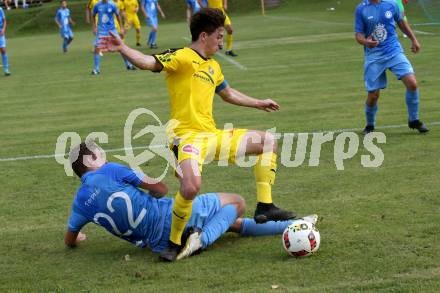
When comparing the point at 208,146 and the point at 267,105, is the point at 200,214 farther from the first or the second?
the point at 267,105

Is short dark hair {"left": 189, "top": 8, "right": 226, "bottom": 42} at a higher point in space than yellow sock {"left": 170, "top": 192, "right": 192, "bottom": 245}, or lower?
higher

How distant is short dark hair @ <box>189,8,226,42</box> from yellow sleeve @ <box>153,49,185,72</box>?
0.27 meters

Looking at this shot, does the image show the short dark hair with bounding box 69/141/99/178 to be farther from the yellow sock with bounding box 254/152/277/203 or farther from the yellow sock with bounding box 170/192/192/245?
the yellow sock with bounding box 254/152/277/203

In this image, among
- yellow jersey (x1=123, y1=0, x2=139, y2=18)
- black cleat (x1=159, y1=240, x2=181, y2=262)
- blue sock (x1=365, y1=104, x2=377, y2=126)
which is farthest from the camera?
yellow jersey (x1=123, y1=0, x2=139, y2=18)

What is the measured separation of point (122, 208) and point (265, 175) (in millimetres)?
1236

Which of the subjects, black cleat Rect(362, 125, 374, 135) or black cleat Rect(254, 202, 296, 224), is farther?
black cleat Rect(362, 125, 374, 135)

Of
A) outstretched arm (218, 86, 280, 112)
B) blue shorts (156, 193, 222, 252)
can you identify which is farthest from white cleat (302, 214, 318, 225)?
outstretched arm (218, 86, 280, 112)

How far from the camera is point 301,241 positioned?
17.9ft

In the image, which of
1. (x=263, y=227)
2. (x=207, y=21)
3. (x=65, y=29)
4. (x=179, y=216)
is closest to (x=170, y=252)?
(x=179, y=216)

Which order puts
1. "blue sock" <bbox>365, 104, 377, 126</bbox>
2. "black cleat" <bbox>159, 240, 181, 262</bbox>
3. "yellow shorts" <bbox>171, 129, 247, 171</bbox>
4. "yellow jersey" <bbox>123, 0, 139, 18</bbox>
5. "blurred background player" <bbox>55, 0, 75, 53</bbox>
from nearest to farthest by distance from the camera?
"black cleat" <bbox>159, 240, 181, 262</bbox> < "yellow shorts" <bbox>171, 129, 247, 171</bbox> < "blue sock" <bbox>365, 104, 377, 126</bbox> < "yellow jersey" <bbox>123, 0, 139, 18</bbox> < "blurred background player" <bbox>55, 0, 75, 53</bbox>

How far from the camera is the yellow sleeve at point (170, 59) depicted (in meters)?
5.86

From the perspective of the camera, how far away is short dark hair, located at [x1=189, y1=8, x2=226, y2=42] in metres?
6.14

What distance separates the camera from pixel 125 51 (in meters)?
5.54

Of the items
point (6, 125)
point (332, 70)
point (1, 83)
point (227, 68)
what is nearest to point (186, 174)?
point (6, 125)
